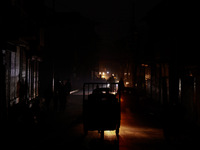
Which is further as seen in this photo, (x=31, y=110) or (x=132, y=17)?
(x=132, y=17)

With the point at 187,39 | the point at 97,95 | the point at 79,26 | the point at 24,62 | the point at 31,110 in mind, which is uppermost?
the point at 79,26

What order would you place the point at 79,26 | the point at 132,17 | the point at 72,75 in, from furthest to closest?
the point at 79,26 < the point at 72,75 < the point at 132,17

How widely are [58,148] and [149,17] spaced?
23610mm

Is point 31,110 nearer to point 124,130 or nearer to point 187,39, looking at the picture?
point 124,130

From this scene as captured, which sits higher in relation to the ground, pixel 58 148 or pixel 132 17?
pixel 132 17

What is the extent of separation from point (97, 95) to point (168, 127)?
11.3 feet

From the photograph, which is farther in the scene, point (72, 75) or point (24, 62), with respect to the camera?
point (72, 75)

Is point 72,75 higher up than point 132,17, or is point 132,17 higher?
point 132,17

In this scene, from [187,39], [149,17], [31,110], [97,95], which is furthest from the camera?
[149,17]

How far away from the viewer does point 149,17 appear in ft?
97.1

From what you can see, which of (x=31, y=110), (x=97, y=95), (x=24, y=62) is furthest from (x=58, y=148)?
(x=24, y=62)

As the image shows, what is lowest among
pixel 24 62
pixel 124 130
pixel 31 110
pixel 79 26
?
pixel 124 130

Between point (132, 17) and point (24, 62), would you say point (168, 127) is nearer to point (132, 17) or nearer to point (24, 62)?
point (24, 62)

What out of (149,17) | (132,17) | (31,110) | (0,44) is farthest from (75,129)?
(132,17)
